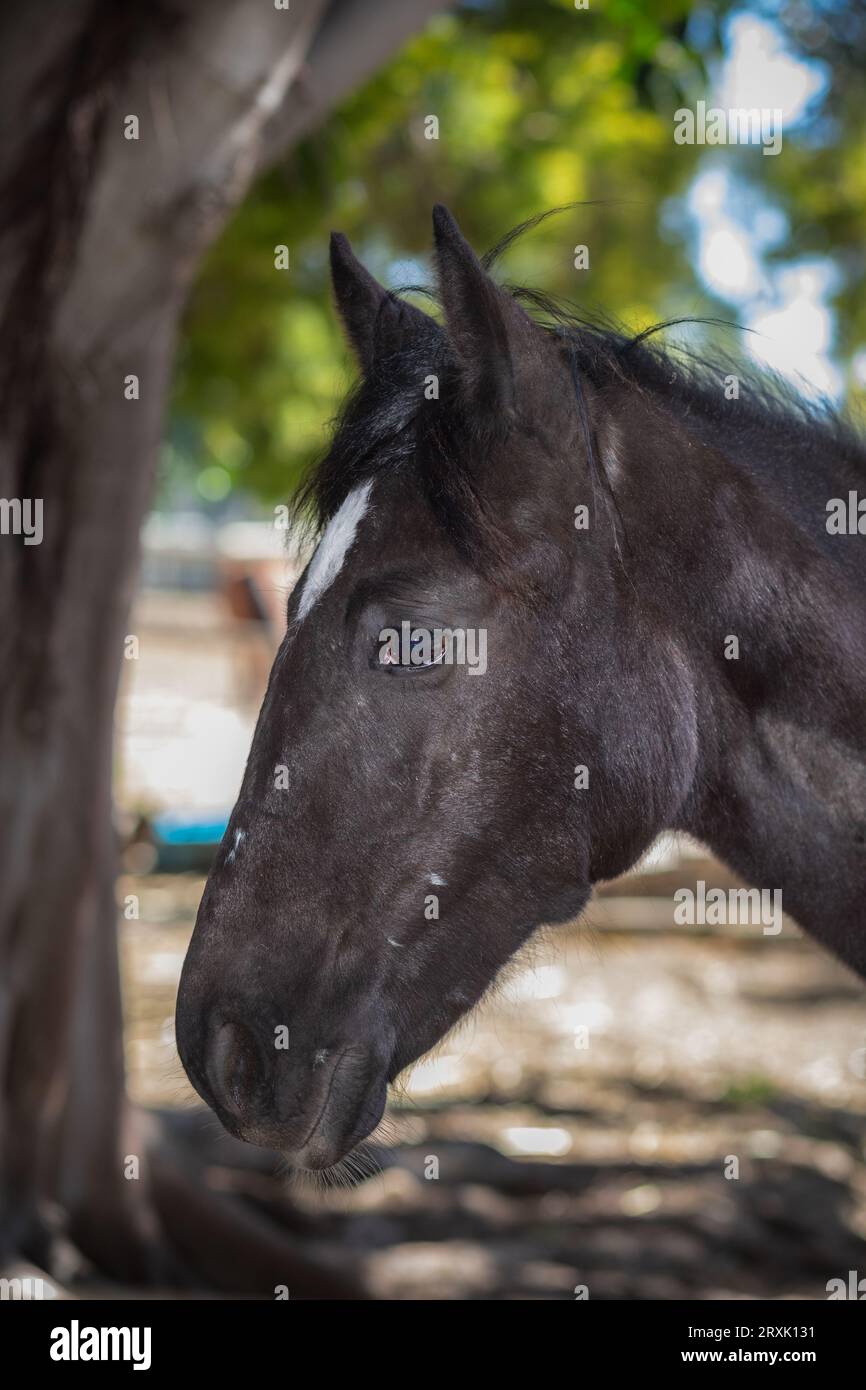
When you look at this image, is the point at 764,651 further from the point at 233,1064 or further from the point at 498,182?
the point at 498,182

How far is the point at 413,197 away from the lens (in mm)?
9969

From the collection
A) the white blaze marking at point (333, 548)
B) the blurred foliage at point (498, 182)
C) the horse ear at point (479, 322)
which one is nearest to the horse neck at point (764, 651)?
the horse ear at point (479, 322)

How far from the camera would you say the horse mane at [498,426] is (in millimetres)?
2285

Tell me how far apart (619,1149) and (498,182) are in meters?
7.39

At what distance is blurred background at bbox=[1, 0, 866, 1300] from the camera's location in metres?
6.21

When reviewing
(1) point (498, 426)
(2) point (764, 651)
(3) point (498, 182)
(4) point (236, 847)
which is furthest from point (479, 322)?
(3) point (498, 182)

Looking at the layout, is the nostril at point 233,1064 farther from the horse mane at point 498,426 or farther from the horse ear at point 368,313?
the horse ear at point 368,313

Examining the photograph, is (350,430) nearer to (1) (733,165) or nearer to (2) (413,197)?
(2) (413,197)

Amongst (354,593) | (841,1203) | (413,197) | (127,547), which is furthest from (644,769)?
(413,197)

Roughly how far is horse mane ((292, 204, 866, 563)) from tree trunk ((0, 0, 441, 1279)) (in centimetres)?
161

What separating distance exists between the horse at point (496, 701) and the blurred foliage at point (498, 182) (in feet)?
8.79

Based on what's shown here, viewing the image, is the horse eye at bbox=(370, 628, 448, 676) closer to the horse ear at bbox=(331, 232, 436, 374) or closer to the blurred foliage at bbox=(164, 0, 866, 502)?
the horse ear at bbox=(331, 232, 436, 374)

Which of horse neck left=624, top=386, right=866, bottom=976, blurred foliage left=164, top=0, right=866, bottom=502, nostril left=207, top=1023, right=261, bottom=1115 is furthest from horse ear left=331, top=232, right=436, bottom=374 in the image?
blurred foliage left=164, top=0, right=866, bottom=502

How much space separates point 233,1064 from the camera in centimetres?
218
